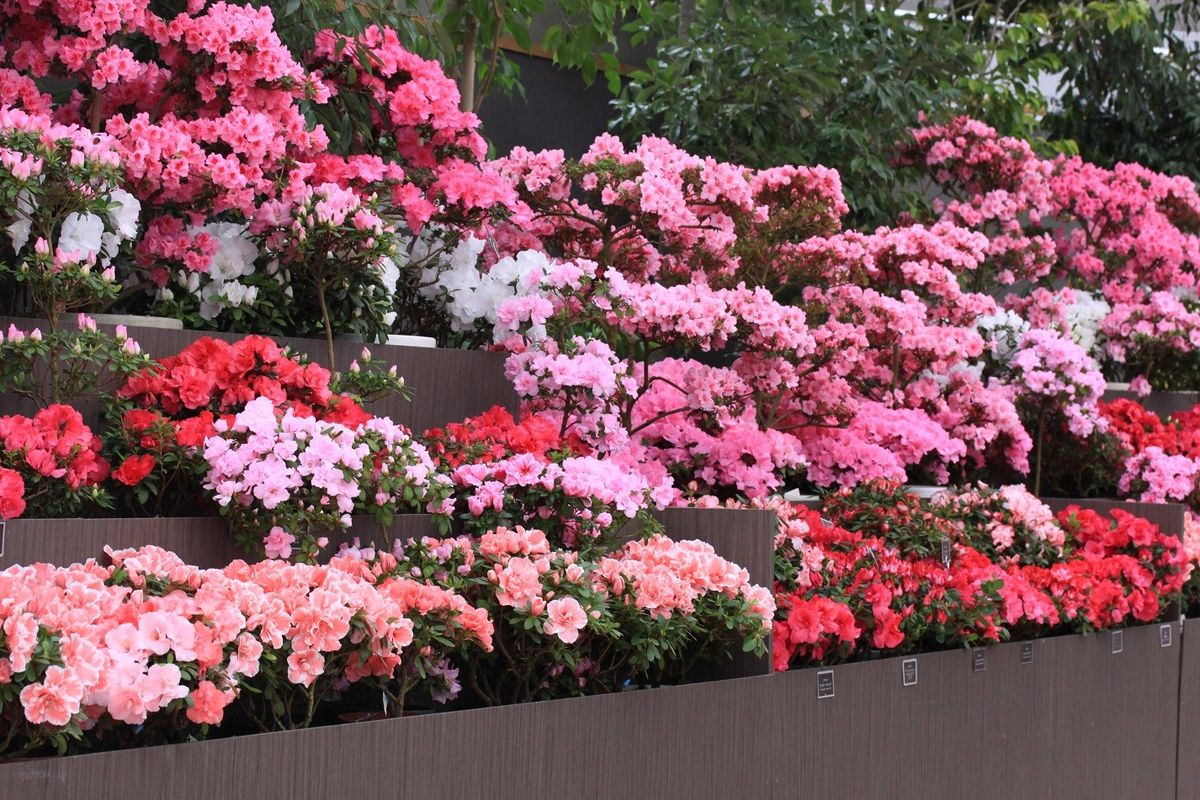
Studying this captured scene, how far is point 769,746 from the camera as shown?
108 inches

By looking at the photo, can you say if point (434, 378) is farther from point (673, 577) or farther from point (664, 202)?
point (673, 577)

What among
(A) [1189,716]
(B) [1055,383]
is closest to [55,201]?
(A) [1189,716]

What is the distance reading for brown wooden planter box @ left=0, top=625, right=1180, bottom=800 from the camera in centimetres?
195

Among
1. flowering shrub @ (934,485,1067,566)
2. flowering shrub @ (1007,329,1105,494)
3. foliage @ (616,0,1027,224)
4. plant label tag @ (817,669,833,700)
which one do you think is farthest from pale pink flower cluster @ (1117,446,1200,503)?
plant label tag @ (817,669,833,700)

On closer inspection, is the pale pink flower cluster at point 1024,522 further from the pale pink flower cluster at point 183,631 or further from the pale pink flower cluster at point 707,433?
the pale pink flower cluster at point 183,631

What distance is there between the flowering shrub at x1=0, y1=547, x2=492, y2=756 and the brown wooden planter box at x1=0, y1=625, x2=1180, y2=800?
8 centimetres

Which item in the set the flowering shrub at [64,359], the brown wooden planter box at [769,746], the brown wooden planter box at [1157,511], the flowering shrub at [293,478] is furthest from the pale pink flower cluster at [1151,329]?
the flowering shrub at [64,359]

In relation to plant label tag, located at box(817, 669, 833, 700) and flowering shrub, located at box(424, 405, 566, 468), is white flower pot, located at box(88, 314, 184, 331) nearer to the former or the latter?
flowering shrub, located at box(424, 405, 566, 468)

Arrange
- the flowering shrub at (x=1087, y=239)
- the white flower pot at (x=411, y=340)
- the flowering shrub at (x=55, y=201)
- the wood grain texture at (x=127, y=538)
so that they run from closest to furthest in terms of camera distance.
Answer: the wood grain texture at (x=127, y=538) → the flowering shrub at (x=55, y=201) → the white flower pot at (x=411, y=340) → the flowering shrub at (x=1087, y=239)

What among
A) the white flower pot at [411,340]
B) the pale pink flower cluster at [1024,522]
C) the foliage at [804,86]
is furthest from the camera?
the foliage at [804,86]

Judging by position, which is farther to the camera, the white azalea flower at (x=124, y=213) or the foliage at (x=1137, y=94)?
the foliage at (x=1137, y=94)

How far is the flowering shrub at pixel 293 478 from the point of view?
2508 millimetres

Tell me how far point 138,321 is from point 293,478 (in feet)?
2.72

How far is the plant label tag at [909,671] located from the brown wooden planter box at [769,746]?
0.01m
